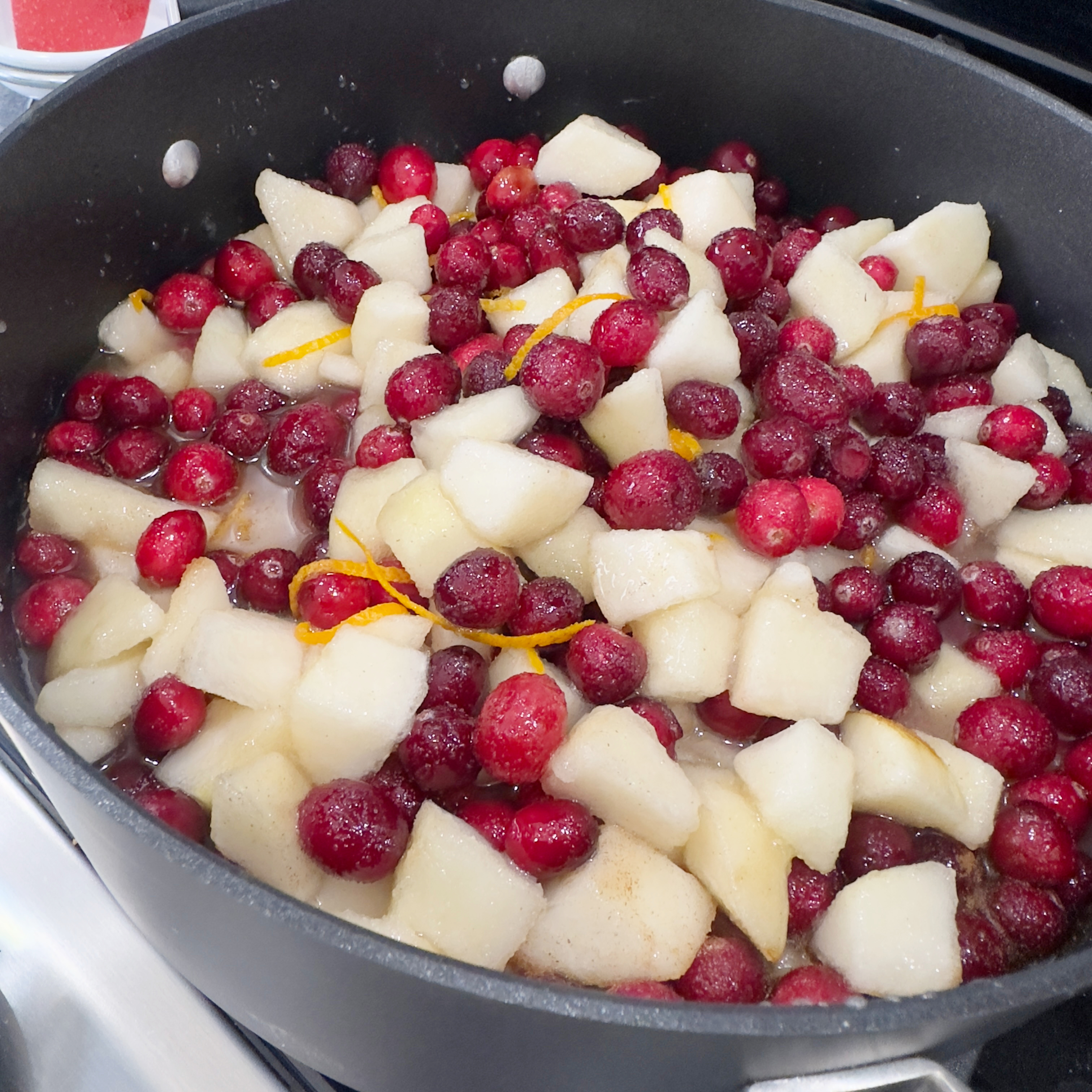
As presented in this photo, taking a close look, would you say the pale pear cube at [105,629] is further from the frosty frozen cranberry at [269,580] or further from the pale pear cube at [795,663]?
the pale pear cube at [795,663]

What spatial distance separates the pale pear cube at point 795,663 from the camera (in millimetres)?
1416

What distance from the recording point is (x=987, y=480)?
1.75m

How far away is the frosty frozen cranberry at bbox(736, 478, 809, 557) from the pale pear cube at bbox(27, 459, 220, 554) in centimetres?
89

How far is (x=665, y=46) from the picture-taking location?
2053 millimetres

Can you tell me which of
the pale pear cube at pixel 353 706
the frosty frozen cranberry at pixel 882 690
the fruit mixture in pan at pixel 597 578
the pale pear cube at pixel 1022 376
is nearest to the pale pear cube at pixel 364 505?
the fruit mixture in pan at pixel 597 578

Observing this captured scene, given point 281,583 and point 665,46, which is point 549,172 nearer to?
point 665,46

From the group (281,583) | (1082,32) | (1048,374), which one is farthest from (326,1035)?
(1082,32)

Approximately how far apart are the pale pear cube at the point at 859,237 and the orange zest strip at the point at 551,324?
0.53 m

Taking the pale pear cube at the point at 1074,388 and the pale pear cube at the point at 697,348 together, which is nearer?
the pale pear cube at the point at 697,348

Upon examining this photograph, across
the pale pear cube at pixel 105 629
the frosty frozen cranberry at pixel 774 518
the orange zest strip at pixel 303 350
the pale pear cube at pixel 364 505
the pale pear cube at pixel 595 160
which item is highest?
the pale pear cube at pixel 595 160

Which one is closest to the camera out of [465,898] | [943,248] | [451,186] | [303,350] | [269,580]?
[465,898]

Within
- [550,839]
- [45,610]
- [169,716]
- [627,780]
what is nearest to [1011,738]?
[627,780]

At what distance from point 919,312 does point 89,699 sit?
5.21 feet

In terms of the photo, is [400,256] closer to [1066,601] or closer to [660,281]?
[660,281]
